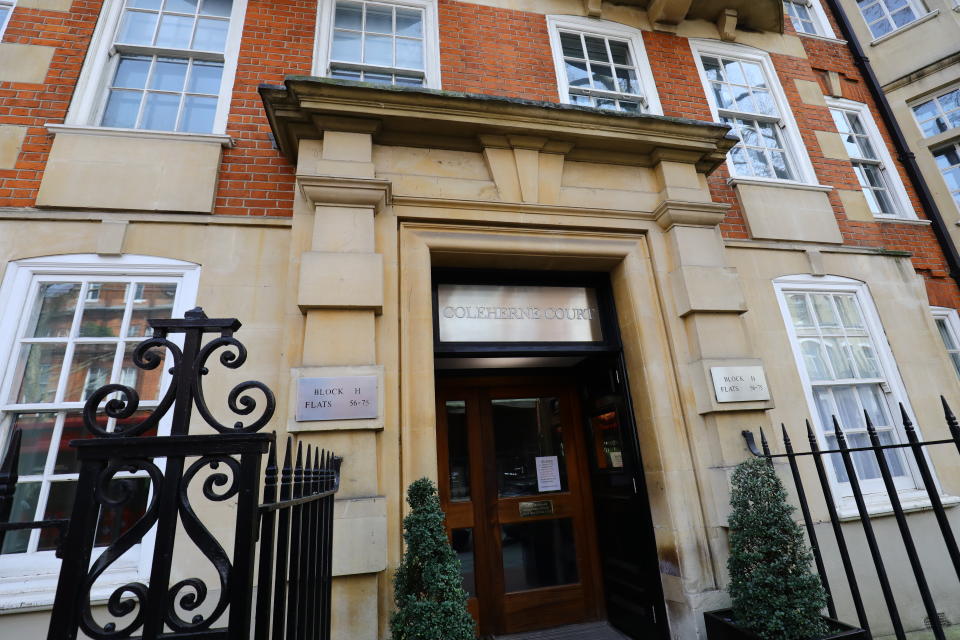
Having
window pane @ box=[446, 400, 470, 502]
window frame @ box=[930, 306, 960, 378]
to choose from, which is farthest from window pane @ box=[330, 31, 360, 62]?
window frame @ box=[930, 306, 960, 378]

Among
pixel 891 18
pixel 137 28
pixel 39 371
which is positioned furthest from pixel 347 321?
pixel 891 18

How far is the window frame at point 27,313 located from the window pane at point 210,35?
103 inches

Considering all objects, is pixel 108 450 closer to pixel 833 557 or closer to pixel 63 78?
pixel 63 78

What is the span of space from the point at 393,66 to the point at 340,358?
3.61m

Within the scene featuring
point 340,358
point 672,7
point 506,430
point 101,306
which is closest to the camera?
point 340,358

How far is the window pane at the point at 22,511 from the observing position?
3194 mm

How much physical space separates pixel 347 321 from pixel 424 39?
382 centimetres

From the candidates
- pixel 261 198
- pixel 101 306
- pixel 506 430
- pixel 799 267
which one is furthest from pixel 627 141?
pixel 101 306

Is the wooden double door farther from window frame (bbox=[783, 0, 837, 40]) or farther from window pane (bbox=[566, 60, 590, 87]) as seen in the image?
window frame (bbox=[783, 0, 837, 40])

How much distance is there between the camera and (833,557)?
13.7ft

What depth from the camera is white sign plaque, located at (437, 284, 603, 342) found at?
14.3 ft

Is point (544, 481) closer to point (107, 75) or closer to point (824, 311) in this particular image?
point (824, 311)

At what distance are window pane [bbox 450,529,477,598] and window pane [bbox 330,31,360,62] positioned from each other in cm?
531

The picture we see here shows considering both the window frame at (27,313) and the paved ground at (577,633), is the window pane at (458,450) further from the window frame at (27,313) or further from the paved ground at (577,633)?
the window frame at (27,313)
